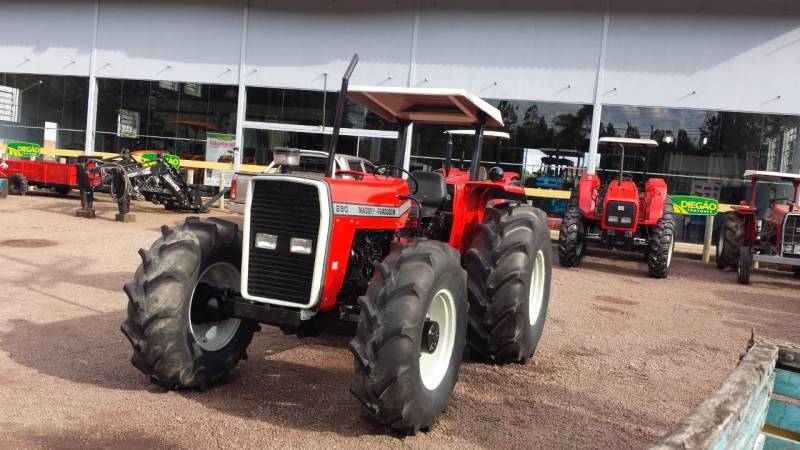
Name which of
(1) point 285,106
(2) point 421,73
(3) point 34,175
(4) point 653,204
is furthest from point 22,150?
(4) point 653,204

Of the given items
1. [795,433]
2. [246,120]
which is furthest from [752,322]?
[246,120]

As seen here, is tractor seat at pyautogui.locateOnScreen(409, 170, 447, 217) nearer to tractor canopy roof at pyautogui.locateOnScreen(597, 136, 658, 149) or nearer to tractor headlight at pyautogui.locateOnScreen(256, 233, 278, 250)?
tractor headlight at pyautogui.locateOnScreen(256, 233, 278, 250)

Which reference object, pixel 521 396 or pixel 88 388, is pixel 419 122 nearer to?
pixel 521 396

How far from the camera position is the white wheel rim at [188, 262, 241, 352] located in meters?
4.14

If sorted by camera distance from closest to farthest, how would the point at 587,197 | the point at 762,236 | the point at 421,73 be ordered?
the point at 762,236 < the point at 587,197 < the point at 421,73

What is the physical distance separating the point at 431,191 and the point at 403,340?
2088 millimetres

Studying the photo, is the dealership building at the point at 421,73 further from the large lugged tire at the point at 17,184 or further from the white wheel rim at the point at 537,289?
the white wheel rim at the point at 537,289

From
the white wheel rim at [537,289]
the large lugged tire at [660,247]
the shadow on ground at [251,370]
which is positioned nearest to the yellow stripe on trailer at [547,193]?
the large lugged tire at [660,247]

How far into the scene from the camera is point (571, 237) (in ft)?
36.1

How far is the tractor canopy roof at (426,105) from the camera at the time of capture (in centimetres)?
459

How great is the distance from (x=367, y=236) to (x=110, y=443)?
190cm

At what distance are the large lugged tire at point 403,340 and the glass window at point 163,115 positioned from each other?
18168 mm

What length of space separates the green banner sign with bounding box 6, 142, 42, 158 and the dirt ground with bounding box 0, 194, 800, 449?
42.3ft

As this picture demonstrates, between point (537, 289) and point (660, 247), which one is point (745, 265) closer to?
point (660, 247)
